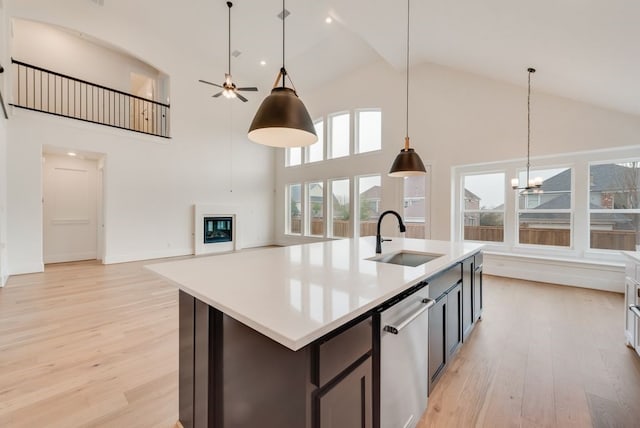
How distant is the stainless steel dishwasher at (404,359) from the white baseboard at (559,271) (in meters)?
4.44

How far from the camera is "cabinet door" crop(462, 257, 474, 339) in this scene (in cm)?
221

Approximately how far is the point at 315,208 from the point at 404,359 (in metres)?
7.12

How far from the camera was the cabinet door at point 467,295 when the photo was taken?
7.25 ft

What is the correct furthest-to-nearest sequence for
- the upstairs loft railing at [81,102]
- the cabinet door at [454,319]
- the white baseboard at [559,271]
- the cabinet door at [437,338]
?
1. the upstairs loft railing at [81,102]
2. the white baseboard at [559,271]
3. the cabinet door at [454,319]
4. the cabinet door at [437,338]

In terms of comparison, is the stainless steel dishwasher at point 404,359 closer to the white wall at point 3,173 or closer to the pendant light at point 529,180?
the pendant light at point 529,180

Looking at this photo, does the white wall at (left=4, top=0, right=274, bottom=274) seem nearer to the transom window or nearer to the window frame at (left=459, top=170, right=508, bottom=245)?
the transom window

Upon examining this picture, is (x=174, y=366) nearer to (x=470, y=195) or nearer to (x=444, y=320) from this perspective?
(x=444, y=320)

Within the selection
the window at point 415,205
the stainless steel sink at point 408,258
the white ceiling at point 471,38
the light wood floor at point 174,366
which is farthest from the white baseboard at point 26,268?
the window at point 415,205

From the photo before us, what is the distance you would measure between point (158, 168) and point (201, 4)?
3.66m

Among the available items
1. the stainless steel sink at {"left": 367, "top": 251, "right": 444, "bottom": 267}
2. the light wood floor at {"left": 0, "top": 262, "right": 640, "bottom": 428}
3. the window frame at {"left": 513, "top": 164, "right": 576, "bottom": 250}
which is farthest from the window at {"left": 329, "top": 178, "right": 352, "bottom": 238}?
the stainless steel sink at {"left": 367, "top": 251, "right": 444, "bottom": 267}

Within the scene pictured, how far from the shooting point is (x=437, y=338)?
1709mm

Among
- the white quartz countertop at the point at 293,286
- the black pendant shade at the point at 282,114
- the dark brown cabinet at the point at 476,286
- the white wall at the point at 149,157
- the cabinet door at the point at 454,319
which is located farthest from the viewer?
the white wall at the point at 149,157

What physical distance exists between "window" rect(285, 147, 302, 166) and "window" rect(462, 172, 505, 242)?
4900 mm

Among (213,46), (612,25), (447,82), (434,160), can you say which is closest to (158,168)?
(213,46)
